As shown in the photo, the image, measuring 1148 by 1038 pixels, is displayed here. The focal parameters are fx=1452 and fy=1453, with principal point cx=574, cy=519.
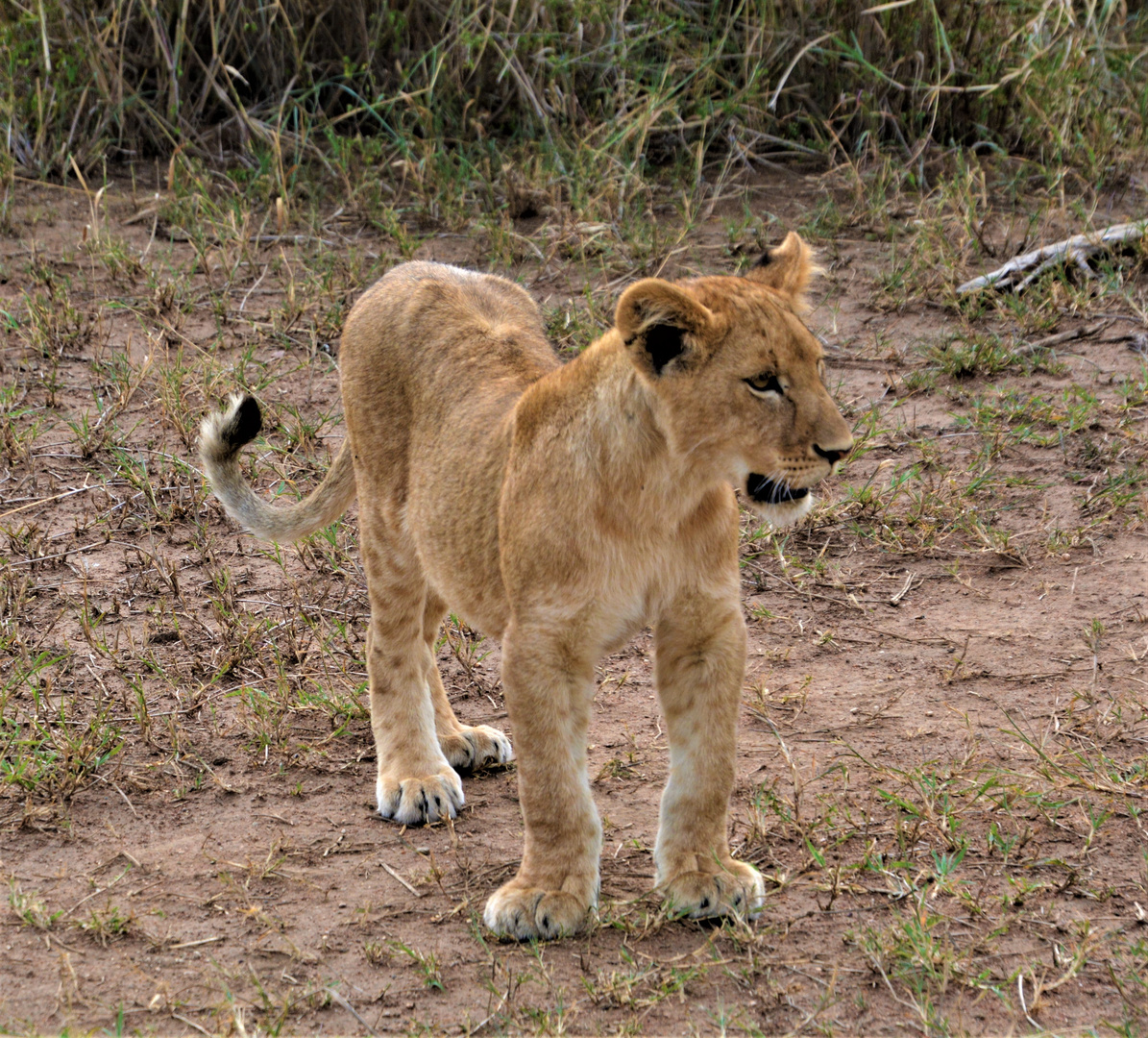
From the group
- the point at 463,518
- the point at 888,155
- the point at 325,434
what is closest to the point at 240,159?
the point at 325,434

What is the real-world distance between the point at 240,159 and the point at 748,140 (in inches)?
95.2

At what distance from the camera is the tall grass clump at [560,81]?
6.65 m

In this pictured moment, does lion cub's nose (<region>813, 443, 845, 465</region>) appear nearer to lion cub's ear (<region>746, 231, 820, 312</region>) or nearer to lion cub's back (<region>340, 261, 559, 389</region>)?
lion cub's ear (<region>746, 231, 820, 312</region>)

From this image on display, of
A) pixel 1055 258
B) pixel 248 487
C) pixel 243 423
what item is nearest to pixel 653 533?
pixel 243 423

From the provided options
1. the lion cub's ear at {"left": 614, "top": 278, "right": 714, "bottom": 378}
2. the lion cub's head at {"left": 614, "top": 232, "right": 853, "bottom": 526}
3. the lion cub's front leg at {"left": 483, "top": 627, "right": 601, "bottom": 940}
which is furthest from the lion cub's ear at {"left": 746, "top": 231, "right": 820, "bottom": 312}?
the lion cub's front leg at {"left": 483, "top": 627, "right": 601, "bottom": 940}

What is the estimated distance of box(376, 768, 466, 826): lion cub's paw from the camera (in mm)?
3428

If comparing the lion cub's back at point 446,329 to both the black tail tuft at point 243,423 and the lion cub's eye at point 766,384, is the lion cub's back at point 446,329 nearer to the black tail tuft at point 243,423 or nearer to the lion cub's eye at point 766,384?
the black tail tuft at point 243,423

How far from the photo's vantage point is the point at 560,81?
6.85 metres

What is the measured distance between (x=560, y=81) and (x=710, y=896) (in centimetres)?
489

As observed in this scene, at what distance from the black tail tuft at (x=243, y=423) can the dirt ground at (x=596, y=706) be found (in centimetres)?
62

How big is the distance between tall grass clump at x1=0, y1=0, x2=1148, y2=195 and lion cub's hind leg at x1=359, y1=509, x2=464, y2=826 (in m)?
3.38

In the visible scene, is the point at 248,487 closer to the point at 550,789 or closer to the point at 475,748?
the point at 475,748

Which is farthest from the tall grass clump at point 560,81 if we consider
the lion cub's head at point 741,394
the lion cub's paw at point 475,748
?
the lion cub's head at point 741,394

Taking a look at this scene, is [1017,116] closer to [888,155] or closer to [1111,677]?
[888,155]
